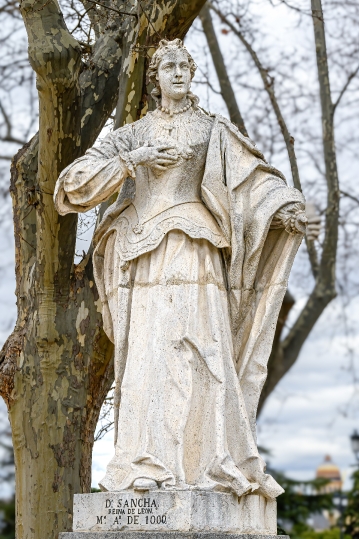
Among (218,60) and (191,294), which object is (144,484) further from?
(218,60)

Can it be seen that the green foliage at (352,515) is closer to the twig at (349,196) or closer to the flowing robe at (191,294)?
the twig at (349,196)

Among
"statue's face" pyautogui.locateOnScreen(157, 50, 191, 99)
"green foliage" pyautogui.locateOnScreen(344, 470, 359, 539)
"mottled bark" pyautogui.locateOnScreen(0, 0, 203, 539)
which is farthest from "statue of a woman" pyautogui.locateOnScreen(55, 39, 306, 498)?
"green foliage" pyautogui.locateOnScreen(344, 470, 359, 539)

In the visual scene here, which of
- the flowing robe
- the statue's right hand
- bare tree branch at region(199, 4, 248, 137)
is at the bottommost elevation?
the flowing robe

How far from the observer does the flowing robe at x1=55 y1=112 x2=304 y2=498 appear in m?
6.87

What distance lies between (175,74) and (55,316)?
311 cm

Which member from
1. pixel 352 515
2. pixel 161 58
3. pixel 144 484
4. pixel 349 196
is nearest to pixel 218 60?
pixel 349 196

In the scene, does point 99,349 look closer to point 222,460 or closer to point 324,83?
point 222,460

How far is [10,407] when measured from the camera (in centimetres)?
1001

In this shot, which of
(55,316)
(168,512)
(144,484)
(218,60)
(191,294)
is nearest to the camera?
(168,512)

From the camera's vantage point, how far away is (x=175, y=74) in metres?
7.54

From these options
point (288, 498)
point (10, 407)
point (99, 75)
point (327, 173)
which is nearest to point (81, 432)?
point (10, 407)

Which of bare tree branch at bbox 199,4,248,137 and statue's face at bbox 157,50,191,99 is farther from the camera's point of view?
bare tree branch at bbox 199,4,248,137

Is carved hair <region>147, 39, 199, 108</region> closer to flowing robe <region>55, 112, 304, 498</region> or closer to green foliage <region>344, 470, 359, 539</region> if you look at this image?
flowing robe <region>55, 112, 304, 498</region>

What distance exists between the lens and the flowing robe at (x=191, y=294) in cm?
687
